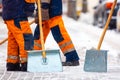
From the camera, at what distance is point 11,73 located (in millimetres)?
7938

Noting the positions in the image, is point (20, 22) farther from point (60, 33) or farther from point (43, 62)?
point (60, 33)

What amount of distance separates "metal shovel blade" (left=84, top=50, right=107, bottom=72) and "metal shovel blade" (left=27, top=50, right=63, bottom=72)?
459mm

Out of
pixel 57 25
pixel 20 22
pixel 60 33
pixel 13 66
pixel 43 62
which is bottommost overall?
pixel 13 66

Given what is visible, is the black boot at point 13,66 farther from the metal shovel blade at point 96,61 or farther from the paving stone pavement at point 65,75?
the metal shovel blade at point 96,61

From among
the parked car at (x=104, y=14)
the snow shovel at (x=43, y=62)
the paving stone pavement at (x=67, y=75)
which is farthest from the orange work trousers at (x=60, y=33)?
the parked car at (x=104, y=14)

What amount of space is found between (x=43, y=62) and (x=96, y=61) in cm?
77

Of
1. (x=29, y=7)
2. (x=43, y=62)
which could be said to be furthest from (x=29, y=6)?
(x=43, y=62)

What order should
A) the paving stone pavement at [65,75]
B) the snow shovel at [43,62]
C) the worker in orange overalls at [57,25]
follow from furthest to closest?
the worker in orange overalls at [57,25] < the snow shovel at [43,62] < the paving stone pavement at [65,75]

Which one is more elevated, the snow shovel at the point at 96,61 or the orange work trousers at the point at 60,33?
the orange work trousers at the point at 60,33

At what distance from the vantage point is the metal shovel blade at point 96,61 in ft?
26.1

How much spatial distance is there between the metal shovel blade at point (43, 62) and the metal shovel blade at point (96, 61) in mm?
459

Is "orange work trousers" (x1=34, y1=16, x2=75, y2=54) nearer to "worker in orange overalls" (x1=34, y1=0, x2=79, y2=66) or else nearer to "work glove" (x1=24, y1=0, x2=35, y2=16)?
"worker in orange overalls" (x1=34, y1=0, x2=79, y2=66)

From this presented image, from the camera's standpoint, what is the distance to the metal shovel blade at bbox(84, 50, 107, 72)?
26.1 feet

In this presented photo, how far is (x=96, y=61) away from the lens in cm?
798
